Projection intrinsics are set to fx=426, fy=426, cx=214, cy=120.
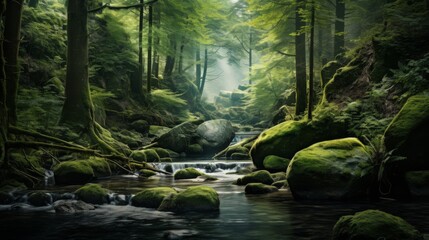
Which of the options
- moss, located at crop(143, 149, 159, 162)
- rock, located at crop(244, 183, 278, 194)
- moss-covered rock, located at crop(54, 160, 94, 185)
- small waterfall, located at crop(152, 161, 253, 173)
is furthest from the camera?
moss, located at crop(143, 149, 159, 162)

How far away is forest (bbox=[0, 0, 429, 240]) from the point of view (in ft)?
25.6

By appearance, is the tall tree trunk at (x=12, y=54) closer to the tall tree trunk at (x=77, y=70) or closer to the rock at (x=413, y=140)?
the tall tree trunk at (x=77, y=70)

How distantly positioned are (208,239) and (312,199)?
152 inches

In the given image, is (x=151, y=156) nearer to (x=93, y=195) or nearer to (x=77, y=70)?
(x=77, y=70)

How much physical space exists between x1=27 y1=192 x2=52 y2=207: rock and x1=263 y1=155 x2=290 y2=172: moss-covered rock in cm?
722

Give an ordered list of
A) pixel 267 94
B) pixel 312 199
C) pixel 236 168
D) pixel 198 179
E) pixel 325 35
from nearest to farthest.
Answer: pixel 312 199 → pixel 198 179 → pixel 236 168 → pixel 325 35 → pixel 267 94

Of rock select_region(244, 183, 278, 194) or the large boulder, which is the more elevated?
the large boulder

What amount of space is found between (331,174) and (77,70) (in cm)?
995

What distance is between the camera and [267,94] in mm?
30453

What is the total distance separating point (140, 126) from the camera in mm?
23141

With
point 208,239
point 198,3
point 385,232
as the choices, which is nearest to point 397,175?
point 385,232

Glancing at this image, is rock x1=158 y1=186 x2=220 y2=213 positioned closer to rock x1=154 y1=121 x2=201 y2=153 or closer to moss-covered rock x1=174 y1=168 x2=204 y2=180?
moss-covered rock x1=174 y1=168 x2=204 y2=180

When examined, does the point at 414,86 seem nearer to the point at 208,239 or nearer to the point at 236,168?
the point at 236,168

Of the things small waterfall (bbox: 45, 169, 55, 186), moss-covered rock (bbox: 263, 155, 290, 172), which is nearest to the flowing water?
Result: small waterfall (bbox: 45, 169, 55, 186)
